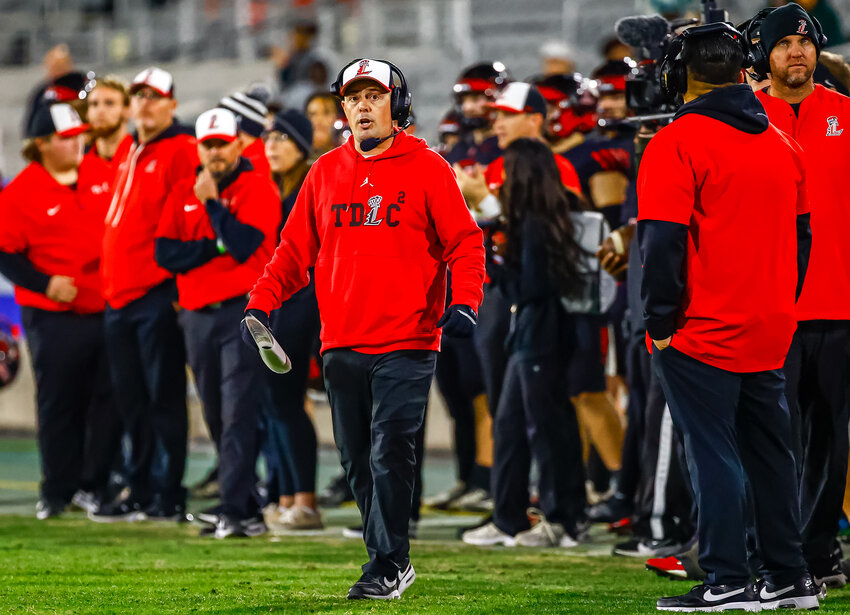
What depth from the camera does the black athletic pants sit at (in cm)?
618

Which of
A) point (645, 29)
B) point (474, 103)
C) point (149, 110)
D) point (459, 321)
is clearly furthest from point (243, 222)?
point (459, 321)

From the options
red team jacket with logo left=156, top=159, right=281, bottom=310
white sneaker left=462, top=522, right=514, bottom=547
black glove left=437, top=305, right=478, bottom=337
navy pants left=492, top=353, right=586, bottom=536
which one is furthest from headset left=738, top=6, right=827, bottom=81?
red team jacket with logo left=156, top=159, right=281, bottom=310

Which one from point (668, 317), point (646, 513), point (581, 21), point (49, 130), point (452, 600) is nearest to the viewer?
point (668, 317)

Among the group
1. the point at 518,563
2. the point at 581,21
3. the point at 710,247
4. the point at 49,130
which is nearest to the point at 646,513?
the point at 518,563

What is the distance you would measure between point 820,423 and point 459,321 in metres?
1.74

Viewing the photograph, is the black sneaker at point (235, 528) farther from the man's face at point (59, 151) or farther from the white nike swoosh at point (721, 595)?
the white nike swoosh at point (721, 595)

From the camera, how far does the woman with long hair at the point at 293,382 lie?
867 centimetres

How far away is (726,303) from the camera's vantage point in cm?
538

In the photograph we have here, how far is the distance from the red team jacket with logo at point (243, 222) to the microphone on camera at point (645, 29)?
230 cm

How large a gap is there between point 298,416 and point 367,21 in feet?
39.5

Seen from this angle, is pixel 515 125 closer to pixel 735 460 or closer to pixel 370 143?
pixel 370 143

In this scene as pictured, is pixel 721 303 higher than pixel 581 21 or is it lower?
lower

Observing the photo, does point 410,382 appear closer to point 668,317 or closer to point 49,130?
point 668,317

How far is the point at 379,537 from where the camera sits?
5.91 metres
